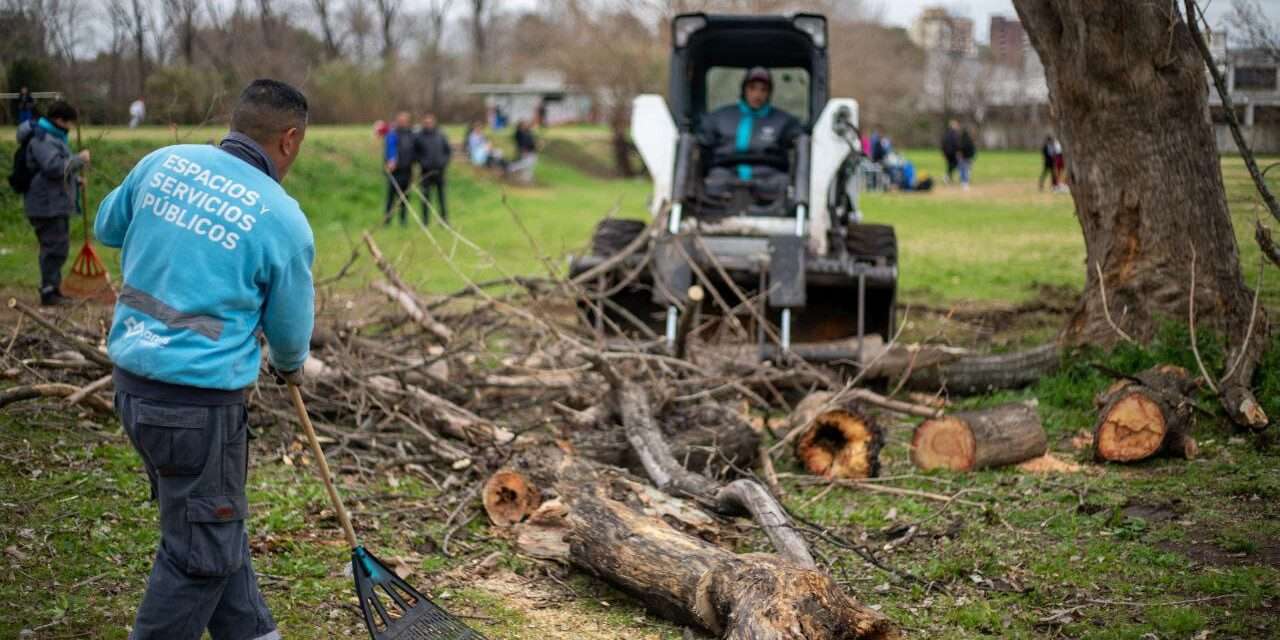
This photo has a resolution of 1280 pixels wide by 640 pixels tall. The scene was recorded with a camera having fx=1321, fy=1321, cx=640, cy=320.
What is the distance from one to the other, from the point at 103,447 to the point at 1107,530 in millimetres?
A: 4879

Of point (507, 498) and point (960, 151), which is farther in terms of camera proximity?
point (960, 151)

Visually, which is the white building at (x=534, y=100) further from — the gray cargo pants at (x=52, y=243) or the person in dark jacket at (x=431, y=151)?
the gray cargo pants at (x=52, y=243)

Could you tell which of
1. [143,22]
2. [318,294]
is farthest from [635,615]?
[143,22]

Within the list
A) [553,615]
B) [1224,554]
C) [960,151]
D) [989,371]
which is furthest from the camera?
[960,151]

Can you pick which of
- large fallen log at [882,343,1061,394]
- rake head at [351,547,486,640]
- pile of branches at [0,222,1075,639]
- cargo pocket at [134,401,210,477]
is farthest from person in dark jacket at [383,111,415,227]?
cargo pocket at [134,401,210,477]

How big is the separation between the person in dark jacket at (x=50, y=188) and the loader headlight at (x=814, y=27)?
235 inches

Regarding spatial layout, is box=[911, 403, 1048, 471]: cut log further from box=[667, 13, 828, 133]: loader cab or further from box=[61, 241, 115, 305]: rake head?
box=[61, 241, 115, 305]: rake head

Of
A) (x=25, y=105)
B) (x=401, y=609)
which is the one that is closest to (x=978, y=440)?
(x=401, y=609)

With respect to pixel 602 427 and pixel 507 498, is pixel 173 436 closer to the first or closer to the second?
pixel 507 498

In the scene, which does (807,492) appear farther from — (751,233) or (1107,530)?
(751,233)

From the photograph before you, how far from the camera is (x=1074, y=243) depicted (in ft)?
63.8

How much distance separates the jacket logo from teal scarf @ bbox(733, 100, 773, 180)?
25.2ft

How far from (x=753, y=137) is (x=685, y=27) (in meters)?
1.25

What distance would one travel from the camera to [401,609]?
4.52 meters
